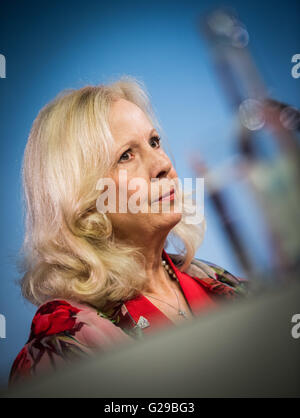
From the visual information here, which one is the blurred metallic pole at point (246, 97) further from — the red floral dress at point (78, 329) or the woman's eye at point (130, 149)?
the red floral dress at point (78, 329)

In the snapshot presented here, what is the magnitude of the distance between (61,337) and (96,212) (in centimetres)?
35

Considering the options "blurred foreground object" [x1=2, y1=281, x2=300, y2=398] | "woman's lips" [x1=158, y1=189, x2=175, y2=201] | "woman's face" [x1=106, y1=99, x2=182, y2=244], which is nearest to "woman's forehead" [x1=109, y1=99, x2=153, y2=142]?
"woman's face" [x1=106, y1=99, x2=182, y2=244]

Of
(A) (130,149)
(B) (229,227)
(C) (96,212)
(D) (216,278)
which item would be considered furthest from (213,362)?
(A) (130,149)

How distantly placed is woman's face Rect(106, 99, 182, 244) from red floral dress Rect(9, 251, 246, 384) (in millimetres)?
223

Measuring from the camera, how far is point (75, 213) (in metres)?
1.11

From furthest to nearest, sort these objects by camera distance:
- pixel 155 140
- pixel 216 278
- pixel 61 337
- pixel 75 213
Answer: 1. pixel 216 278
2. pixel 155 140
3. pixel 75 213
4. pixel 61 337

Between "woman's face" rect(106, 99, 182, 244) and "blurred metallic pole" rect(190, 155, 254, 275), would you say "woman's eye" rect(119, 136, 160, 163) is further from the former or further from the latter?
"blurred metallic pole" rect(190, 155, 254, 275)

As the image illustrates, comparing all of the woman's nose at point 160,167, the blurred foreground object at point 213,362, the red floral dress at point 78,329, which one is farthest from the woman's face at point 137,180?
the blurred foreground object at point 213,362

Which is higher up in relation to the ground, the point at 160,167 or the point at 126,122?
the point at 126,122

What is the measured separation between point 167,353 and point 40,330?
414mm

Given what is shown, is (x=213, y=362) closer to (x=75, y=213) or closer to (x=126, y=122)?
(x=75, y=213)

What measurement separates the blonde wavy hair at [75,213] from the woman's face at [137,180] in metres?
0.03

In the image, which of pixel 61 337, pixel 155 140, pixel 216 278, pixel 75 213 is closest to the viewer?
pixel 61 337
